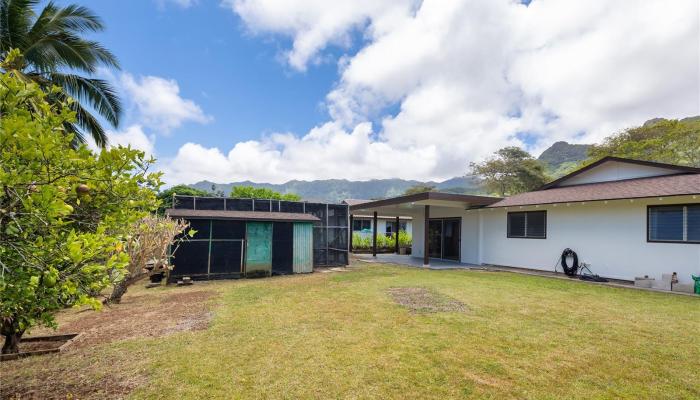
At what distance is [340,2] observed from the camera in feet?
33.4

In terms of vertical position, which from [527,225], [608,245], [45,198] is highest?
[45,198]

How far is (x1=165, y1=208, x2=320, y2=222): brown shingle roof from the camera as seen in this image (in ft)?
35.1

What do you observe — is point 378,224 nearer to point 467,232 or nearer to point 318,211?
point 467,232

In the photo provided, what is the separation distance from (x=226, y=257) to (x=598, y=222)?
43.0 feet

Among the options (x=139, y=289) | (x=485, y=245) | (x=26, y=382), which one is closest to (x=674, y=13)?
(x=485, y=245)

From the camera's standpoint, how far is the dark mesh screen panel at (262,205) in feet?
43.4

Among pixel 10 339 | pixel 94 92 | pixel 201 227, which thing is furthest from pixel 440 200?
pixel 94 92

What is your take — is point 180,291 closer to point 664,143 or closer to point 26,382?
point 26,382

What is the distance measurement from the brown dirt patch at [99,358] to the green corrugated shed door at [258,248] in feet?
13.4

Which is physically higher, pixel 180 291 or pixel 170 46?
pixel 170 46

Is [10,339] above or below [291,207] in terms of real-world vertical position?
below

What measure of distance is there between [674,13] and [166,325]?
16.6m

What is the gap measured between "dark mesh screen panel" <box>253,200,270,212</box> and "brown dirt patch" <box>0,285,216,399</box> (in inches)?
244

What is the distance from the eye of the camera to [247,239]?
11.5 meters
